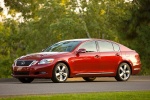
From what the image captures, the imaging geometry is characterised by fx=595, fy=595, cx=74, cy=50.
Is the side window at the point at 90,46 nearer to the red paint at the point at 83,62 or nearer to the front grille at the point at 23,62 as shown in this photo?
the red paint at the point at 83,62

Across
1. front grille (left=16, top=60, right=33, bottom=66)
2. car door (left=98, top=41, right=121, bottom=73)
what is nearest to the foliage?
car door (left=98, top=41, right=121, bottom=73)

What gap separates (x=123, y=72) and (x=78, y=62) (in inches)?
83.0

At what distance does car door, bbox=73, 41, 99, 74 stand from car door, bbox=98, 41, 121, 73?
264mm

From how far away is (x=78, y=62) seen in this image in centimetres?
1964

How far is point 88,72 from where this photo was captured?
789 inches

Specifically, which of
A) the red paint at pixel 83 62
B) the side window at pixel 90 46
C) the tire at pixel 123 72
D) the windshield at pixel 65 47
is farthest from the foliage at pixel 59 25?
the windshield at pixel 65 47

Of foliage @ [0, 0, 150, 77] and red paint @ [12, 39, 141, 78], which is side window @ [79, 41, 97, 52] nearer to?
red paint @ [12, 39, 141, 78]

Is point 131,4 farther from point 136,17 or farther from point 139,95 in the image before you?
point 139,95

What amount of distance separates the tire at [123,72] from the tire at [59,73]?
251 centimetres

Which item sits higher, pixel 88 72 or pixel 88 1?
pixel 88 1

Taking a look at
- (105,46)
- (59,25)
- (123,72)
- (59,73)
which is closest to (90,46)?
(105,46)

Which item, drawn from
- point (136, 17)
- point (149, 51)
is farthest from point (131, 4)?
point (149, 51)

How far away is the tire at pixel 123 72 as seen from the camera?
68.3 feet

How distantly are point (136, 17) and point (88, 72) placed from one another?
443 inches
